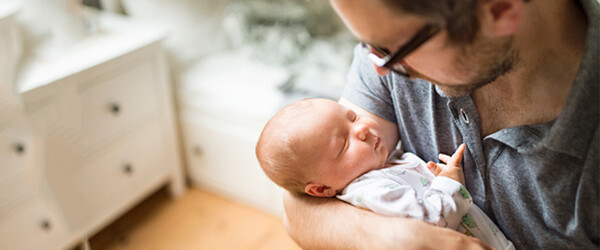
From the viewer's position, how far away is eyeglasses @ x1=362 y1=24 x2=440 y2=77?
2.30ft

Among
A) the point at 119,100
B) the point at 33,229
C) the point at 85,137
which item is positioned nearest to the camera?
the point at 33,229

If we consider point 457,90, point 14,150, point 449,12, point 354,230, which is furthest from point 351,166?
point 14,150

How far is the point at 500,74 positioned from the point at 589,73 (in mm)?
126

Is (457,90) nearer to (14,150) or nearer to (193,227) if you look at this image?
(14,150)

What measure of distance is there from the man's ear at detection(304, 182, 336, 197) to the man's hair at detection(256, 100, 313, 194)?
1 centimetres

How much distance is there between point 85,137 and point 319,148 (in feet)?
3.76

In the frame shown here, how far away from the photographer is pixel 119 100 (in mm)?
1858

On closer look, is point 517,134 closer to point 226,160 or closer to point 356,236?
point 356,236

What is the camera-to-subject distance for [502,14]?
686 millimetres

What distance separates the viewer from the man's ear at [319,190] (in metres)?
0.99

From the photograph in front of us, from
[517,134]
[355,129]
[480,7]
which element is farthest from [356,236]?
[480,7]

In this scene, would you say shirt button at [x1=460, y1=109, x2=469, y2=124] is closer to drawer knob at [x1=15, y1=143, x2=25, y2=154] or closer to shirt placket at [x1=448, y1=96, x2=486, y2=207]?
shirt placket at [x1=448, y1=96, x2=486, y2=207]

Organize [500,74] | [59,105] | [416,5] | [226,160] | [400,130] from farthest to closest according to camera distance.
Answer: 1. [226,160]
2. [59,105]
3. [400,130]
4. [500,74]
5. [416,5]

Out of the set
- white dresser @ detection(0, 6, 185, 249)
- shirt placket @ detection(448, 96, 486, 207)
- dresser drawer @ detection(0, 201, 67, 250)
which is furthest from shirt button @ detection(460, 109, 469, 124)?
dresser drawer @ detection(0, 201, 67, 250)
